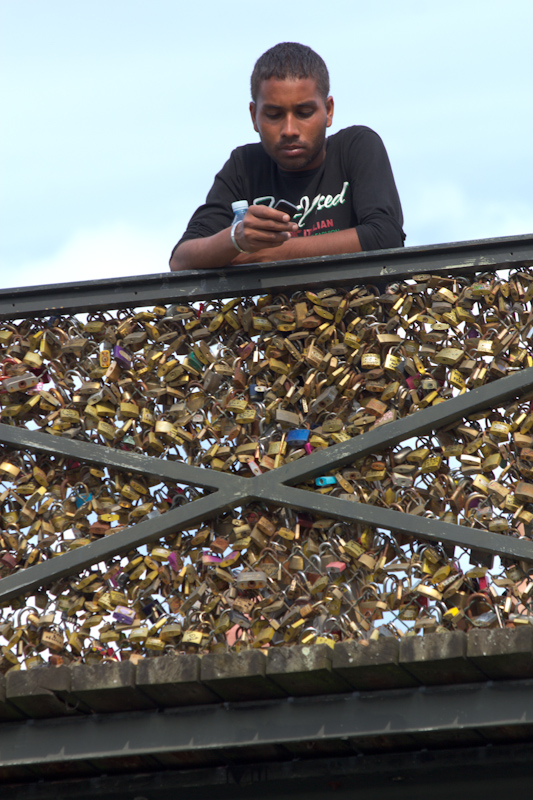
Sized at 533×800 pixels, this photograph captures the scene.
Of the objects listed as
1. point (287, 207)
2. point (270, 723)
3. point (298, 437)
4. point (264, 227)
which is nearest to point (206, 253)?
point (264, 227)

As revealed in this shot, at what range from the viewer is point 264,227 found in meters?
4.94

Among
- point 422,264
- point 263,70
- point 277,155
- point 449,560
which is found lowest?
point 449,560

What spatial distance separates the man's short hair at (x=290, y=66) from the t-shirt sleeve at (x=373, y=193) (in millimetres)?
295

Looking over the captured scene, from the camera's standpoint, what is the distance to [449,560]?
4594 mm

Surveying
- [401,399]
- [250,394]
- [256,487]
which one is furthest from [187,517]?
[401,399]

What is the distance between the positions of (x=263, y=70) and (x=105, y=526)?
7.32 ft

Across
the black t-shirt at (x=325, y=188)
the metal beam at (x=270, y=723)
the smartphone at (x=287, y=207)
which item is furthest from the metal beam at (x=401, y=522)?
the smartphone at (x=287, y=207)

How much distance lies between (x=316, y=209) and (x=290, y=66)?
69cm

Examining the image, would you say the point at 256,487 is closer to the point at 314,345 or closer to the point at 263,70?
the point at 314,345

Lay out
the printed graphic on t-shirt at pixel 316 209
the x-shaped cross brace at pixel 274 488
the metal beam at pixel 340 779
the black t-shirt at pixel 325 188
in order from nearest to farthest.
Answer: the metal beam at pixel 340 779, the x-shaped cross brace at pixel 274 488, the black t-shirt at pixel 325 188, the printed graphic on t-shirt at pixel 316 209

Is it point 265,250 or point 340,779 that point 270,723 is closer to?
point 340,779

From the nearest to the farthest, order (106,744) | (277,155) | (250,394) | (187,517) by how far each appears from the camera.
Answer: (106,744) < (187,517) < (250,394) < (277,155)

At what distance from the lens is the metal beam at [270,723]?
420cm

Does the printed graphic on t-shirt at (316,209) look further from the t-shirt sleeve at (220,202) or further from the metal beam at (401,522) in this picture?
the metal beam at (401,522)
